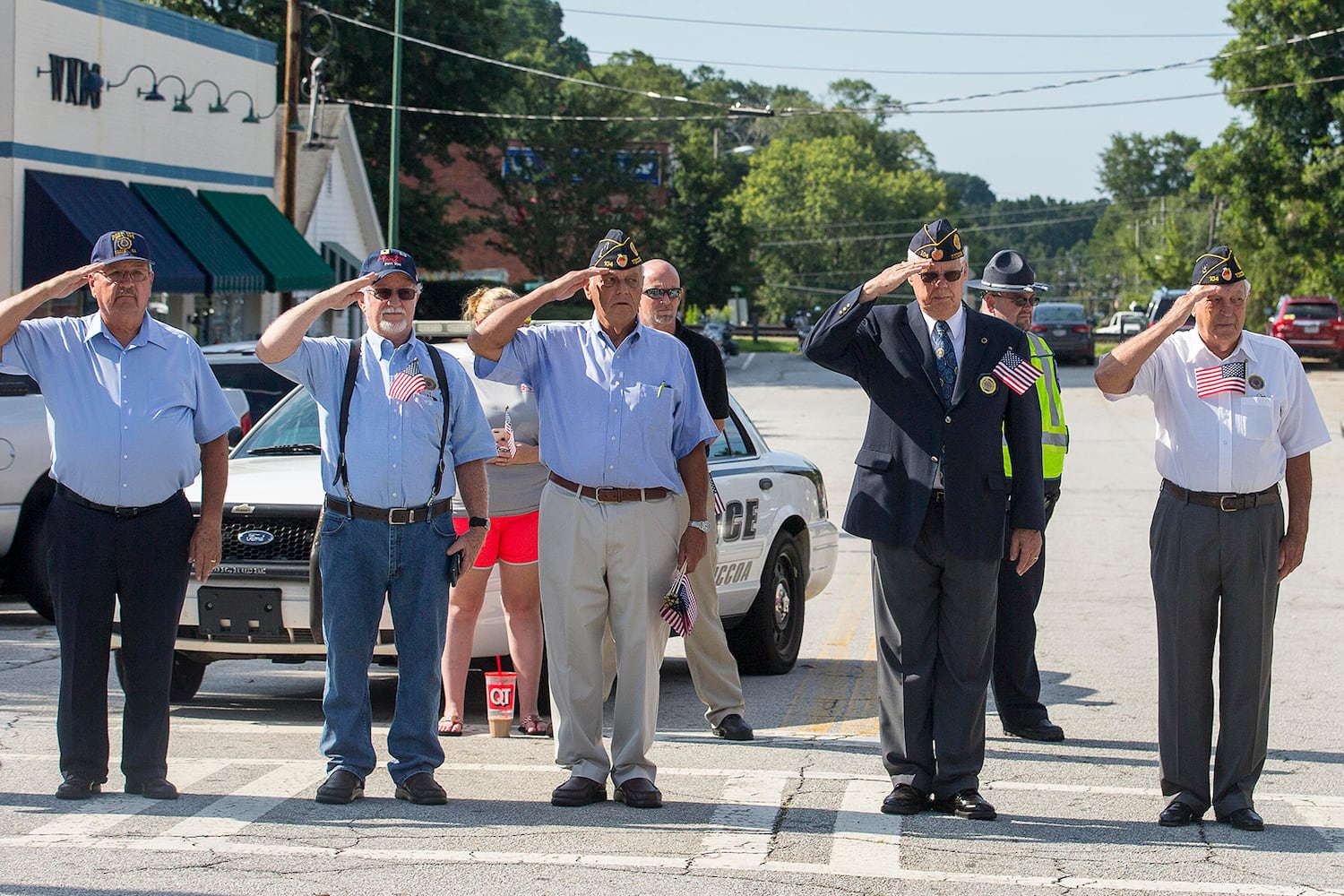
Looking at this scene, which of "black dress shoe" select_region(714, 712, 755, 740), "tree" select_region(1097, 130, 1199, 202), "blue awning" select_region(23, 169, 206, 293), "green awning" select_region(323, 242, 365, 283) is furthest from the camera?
"tree" select_region(1097, 130, 1199, 202)

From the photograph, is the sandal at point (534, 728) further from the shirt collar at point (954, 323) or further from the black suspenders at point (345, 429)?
the shirt collar at point (954, 323)

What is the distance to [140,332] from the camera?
21.2 ft

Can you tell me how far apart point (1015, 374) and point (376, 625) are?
8.58ft

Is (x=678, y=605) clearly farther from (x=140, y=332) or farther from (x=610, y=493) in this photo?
(x=140, y=332)

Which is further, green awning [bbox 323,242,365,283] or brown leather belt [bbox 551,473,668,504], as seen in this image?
green awning [bbox 323,242,365,283]

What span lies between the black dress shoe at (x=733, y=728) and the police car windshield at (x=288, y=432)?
2500 mm

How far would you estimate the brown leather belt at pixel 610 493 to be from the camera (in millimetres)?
6449

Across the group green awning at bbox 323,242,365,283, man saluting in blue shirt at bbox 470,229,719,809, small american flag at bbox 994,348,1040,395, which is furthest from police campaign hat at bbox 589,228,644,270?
green awning at bbox 323,242,365,283

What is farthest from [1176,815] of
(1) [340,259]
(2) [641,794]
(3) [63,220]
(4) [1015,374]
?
(1) [340,259]

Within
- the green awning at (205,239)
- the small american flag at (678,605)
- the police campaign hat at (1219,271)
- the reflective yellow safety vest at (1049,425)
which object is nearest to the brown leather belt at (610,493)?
the small american flag at (678,605)

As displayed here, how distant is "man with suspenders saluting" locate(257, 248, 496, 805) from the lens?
6.38m

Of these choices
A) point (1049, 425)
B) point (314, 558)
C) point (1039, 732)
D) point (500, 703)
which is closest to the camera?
Result: point (314, 558)

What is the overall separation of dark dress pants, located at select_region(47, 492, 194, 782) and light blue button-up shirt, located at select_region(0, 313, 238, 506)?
12cm

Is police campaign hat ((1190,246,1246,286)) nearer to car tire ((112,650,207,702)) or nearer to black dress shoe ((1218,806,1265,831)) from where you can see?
black dress shoe ((1218,806,1265,831))
